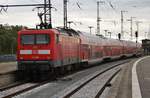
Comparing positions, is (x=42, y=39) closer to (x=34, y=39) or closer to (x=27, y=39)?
(x=34, y=39)

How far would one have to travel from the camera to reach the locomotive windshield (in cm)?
2389

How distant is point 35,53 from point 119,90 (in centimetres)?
768

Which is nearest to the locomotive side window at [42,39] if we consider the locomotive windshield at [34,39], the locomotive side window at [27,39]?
the locomotive windshield at [34,39]

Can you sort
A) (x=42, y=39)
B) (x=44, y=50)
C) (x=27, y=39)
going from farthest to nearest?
(x=27, y=39)
(x=42, y=39)
(x=44, y=50)

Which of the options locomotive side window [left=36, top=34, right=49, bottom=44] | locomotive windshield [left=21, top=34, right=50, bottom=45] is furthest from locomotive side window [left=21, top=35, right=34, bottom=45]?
locomotive side window [left=36, top=34, right=49, bottom=44]

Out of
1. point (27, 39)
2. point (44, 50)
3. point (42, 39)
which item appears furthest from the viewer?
point (27, 39)

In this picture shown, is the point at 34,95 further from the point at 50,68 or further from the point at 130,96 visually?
the point at 50,68

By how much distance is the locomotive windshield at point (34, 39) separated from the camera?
2389 cm

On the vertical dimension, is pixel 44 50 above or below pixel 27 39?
below

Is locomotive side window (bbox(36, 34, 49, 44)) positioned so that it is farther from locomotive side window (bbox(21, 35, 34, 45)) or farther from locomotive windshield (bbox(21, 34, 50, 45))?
locomotive side window (bbox(21, 35, 34, 45))

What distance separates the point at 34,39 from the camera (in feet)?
79.0

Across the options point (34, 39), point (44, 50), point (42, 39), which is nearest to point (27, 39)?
point (34, 39)

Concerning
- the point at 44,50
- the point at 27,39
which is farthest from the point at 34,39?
the point at 44,50

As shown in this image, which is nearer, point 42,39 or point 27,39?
point 42,39
